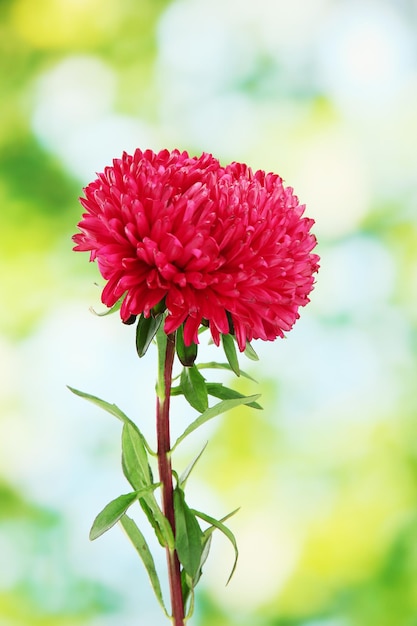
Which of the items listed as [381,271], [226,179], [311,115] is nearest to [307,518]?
[381,271]

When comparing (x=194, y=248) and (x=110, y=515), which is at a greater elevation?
(x=194, y=248)

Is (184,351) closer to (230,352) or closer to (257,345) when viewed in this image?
(230,352)

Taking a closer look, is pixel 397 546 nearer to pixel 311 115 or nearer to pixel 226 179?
pixel 311 115

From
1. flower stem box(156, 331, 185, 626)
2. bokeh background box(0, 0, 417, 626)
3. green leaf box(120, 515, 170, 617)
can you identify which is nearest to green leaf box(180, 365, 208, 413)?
flower stem box(156, 331, 185, 626)

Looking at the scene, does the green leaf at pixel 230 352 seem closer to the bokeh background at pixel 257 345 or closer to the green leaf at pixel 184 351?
the green leaf at pixel 184 351

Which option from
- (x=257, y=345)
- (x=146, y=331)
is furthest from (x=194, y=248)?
(x=257, y=345)

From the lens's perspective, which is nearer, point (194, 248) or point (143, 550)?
point (194, 248)
